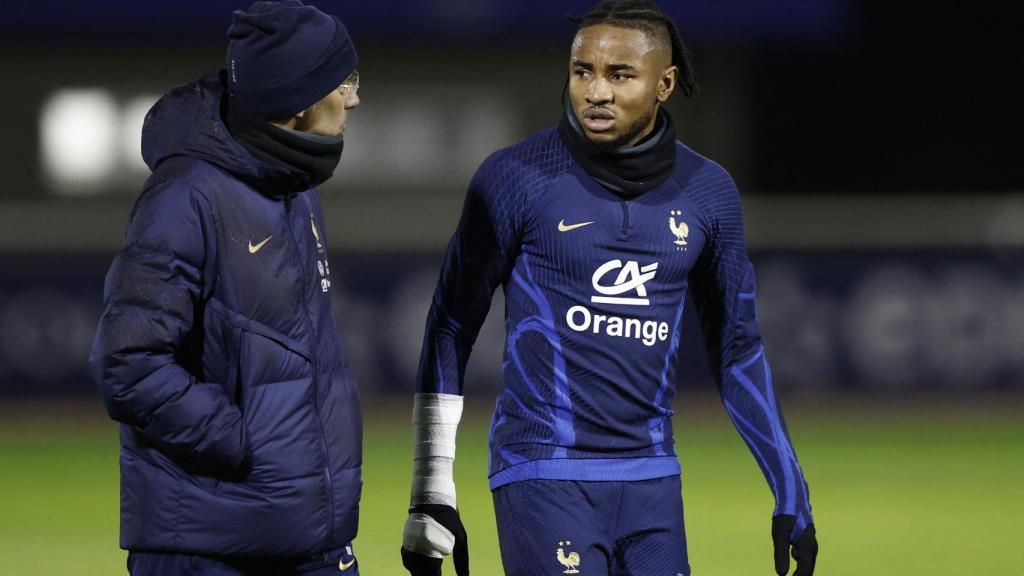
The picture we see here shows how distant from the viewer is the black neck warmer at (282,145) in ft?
12.7

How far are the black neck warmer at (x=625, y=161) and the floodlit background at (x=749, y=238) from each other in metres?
0.96

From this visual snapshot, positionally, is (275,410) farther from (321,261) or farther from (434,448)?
(434,448)

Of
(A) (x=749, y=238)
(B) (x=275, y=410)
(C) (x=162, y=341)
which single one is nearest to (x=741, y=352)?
→ (B) (x=275, y=410)

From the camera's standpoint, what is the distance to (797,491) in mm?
4660

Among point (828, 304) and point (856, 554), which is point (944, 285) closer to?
point (828, 304)

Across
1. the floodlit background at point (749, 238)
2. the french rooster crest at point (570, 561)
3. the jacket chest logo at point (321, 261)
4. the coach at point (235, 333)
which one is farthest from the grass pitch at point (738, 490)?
the coach at point (235, 333)

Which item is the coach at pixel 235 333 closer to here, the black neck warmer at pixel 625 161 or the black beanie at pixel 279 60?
the black beanie at pixel 279 60

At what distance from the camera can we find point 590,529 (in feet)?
14.3

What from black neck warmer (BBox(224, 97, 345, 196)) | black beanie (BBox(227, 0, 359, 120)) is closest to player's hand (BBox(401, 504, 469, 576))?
black neck warmer (BBox(224, 97, 345, 196))

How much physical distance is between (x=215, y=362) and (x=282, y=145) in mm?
500

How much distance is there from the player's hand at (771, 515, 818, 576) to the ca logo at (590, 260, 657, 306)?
2.29 ft

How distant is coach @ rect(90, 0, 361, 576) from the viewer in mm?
3713

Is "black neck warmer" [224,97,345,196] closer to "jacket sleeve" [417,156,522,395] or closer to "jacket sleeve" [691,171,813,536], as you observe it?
"jacket sleeve" [417,156,522,395]

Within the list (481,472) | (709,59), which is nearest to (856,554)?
(481,472)
